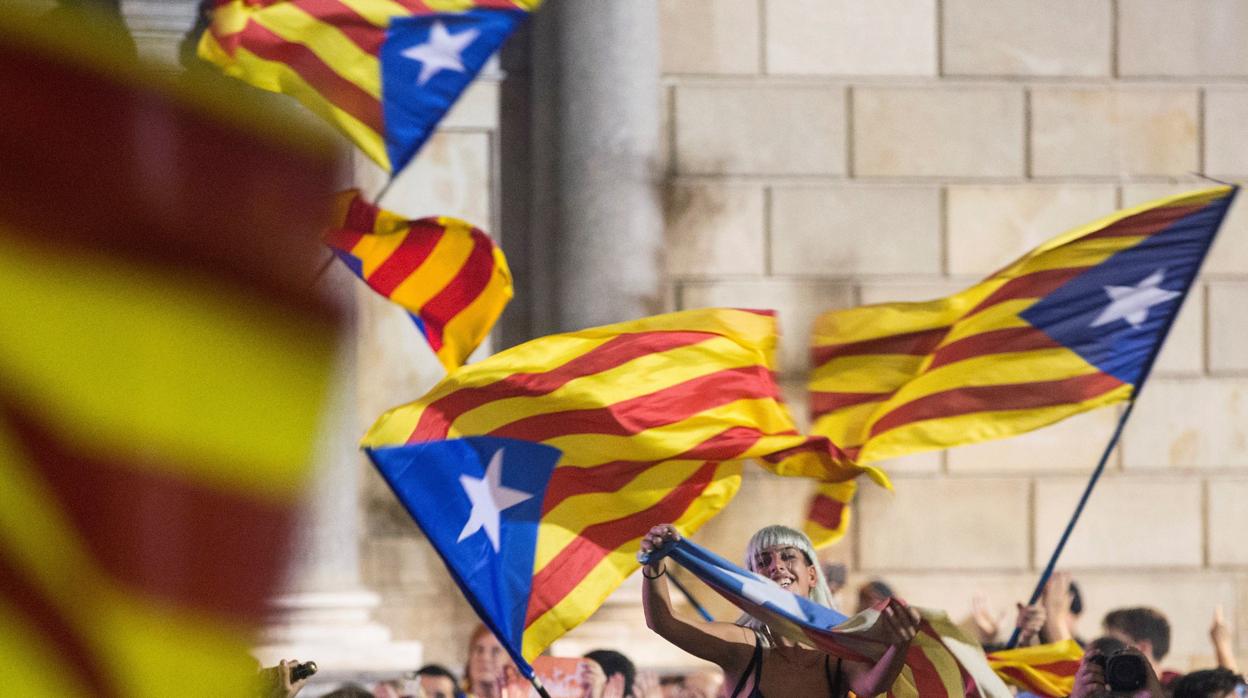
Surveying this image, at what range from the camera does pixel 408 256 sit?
756 centimetres

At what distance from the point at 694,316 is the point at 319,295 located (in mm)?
5664

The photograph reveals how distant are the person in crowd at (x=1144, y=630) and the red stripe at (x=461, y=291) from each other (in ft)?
10.2

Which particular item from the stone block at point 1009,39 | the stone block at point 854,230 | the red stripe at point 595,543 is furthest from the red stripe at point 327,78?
the stone block at point 1009,39

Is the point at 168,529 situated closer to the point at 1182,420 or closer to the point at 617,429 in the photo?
the point at 617,429

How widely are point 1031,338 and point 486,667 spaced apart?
2542mm

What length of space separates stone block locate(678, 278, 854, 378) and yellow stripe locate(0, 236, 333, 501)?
30.6ft

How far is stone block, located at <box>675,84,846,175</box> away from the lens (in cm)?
1041

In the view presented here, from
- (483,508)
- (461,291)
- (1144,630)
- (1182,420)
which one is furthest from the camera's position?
(1182,420)

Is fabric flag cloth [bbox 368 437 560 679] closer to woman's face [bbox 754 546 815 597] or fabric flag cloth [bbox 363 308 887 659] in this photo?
fabric flag cloth [bbox 363 308 887 659]

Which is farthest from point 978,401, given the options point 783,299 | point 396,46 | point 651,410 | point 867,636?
point 783,299

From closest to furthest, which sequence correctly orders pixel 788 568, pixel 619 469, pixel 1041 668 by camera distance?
pixel 788 568, pixel 619 469, pixel 1041 668

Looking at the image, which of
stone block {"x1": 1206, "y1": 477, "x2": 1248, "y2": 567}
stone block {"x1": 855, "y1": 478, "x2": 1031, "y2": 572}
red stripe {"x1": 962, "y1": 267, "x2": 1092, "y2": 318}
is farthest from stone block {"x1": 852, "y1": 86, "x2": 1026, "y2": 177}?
red stripe {"x1": 962, "y1": 267, "x2": 1092, "y2": 318}

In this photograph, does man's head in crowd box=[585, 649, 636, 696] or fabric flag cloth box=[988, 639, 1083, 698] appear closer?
fabric flag cloth box=[988, 639, 1083, 698]

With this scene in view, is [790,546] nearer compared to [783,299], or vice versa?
[790,546]
